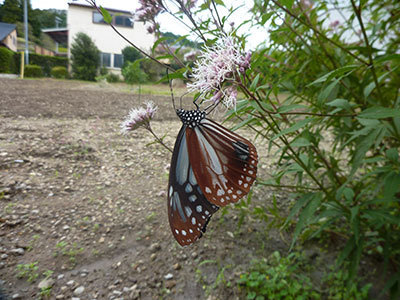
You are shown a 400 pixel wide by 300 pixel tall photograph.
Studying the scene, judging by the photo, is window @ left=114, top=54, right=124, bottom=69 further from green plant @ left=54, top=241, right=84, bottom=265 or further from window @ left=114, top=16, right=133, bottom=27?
green plant @ left=54, top=241, right=84, bottom=265

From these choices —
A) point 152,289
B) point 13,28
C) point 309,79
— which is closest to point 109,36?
point 13,28

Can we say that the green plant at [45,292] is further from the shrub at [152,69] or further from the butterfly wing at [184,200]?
the shrub at [152,69]

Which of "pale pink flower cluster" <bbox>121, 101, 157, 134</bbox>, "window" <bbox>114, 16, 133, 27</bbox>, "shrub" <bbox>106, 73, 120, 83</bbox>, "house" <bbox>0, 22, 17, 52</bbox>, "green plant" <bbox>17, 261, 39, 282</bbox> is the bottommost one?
"green plant" <bbox>17, 261, 39, 282</bbox>

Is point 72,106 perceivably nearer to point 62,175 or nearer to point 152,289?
point 62,175

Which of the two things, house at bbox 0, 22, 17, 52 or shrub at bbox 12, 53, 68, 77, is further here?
shrub at bbox 12, 53, 68, 77

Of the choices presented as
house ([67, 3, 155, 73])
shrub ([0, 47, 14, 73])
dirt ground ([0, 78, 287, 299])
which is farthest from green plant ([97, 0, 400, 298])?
shrub ([0, 47, 14, 73])

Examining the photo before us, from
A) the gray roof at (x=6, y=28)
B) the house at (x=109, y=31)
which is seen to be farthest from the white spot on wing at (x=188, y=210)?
the gray roof at (x=6, y=28)

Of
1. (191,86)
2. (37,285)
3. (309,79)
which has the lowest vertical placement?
(37,285)

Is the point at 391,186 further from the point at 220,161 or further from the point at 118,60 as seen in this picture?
the point at 118,60
